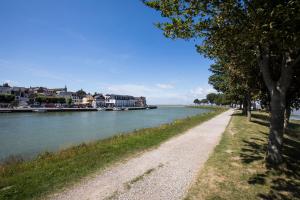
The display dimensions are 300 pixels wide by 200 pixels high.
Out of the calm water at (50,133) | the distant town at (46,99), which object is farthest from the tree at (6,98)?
the calm water at (50,133)

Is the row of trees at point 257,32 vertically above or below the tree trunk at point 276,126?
above

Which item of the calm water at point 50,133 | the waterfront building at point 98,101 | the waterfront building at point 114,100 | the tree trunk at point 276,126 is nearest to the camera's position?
the tree trunk at point 276,126

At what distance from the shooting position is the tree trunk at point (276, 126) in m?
8.92

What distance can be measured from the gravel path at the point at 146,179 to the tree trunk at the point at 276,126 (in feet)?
9.54

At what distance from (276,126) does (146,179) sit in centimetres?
580

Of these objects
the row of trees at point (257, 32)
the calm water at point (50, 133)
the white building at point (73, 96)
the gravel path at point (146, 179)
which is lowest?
the calm water at point (50, 133)

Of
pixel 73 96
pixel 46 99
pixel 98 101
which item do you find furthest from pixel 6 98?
pixel 73 96

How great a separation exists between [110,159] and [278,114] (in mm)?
7507

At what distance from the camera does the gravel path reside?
20.7 ft

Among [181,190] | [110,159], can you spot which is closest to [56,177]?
[110,159]

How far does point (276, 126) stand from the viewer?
902 cm

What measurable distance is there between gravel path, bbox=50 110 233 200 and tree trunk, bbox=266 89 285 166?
9.54 feet

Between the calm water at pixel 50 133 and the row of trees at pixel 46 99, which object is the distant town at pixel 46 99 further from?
the calm water at pixel 50 133

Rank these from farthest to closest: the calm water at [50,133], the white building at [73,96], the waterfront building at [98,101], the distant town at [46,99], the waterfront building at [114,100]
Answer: the waterfront building at [114,100]
the white building at [73,96]
the waterfront building at [98,101]
the distant town at [46,99]
the calm water at [50,133]
